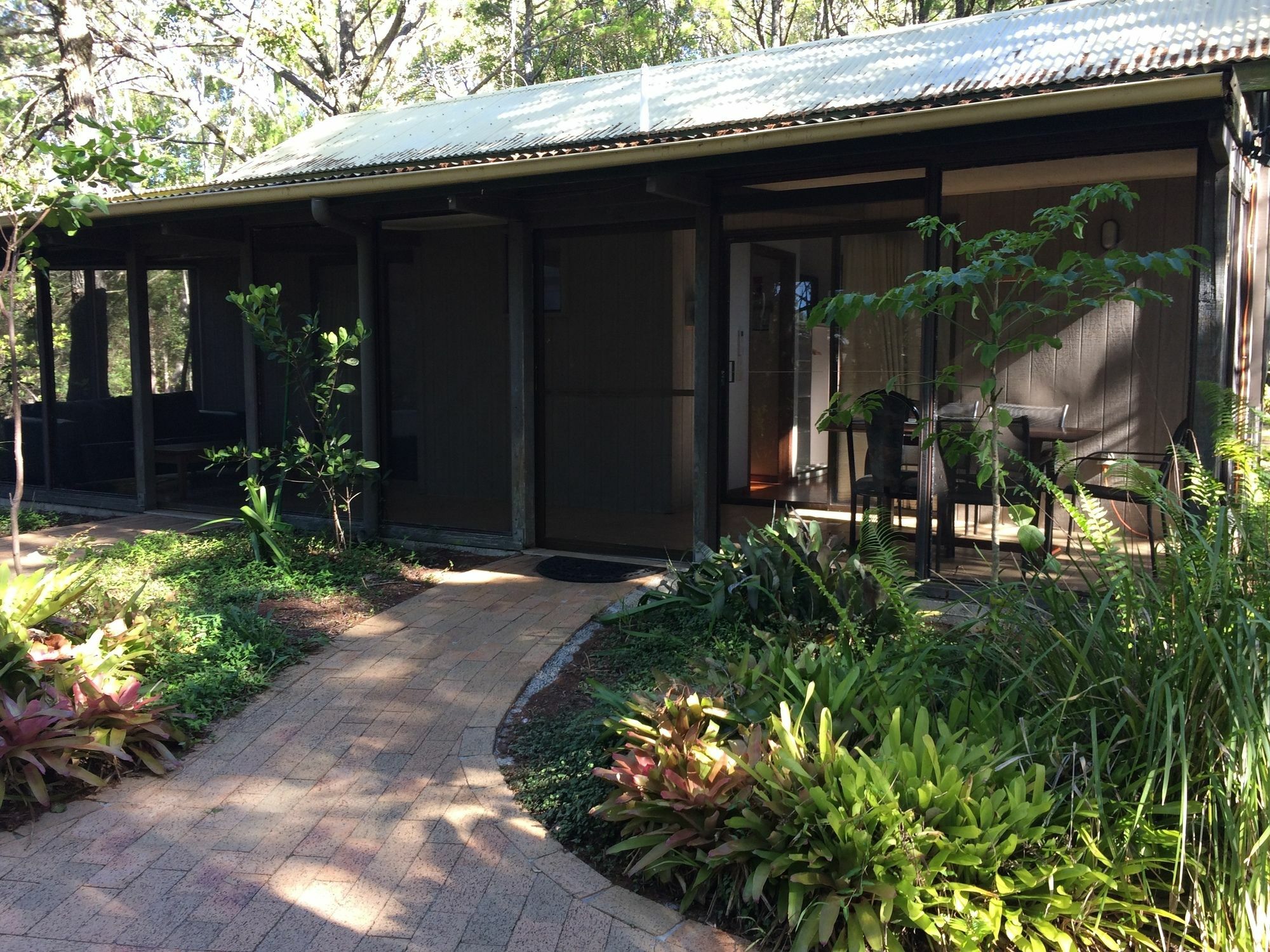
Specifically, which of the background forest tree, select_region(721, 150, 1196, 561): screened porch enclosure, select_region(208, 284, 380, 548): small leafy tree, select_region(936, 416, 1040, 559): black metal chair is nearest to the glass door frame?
select_region(721, 150, 1196, 561): screened porch enclosure

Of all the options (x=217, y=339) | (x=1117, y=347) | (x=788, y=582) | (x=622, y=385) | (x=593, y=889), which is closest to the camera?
(x=593, y=889)

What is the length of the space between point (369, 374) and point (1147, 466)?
5385 millimetres

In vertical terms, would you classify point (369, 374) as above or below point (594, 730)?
above

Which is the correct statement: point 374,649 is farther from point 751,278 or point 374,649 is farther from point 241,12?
point 241,12

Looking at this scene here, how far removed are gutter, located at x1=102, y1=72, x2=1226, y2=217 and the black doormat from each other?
2.39 metres

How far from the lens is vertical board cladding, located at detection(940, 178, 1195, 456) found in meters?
7.32

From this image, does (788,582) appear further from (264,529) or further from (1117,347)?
(1117,347)

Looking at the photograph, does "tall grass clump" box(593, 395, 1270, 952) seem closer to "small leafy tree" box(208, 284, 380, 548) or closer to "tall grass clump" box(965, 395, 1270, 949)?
"tall grass clump" box(965, 395, 1270, 949)

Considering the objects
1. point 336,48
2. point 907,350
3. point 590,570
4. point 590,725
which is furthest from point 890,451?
point 336,48

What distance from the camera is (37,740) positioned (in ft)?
11.2

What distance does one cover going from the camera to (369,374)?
7.43 metres

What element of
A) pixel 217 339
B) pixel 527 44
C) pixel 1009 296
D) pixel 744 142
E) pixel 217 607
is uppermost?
pixel 527 44

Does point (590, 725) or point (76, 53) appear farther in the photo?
point (76, 53)

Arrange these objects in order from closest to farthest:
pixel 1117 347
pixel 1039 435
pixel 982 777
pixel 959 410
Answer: pixel 982 777, pixel 1039 435, pixel 959 410, pixel 1117 347
